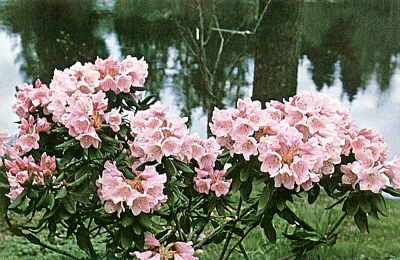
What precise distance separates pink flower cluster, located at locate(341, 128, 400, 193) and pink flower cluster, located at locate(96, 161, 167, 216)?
78 cm

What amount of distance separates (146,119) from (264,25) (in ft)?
7.90

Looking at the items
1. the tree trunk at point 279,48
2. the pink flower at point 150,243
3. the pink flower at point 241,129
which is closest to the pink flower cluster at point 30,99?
the pink flower at point 150,243

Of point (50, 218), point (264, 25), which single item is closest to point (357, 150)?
point (50, 218)

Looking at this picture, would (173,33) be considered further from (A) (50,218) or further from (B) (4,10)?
(A) (50,218)

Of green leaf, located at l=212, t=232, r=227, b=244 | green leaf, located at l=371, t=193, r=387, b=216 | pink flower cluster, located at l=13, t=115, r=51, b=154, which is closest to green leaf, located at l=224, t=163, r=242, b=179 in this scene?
green leaf, located at l=212, t=232, r=227, b=244

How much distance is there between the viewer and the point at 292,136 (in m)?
1.56

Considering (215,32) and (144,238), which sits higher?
(215,32)

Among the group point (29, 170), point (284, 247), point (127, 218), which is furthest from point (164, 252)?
point (284, 247)

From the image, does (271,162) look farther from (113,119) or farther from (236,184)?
(113,119)

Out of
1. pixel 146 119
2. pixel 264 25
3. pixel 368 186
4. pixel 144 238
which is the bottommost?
pixel 144 238

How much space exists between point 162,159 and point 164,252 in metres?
0.36

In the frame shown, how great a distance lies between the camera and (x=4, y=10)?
180 inches

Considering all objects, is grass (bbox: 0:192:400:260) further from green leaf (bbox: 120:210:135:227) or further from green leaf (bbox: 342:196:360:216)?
green leaf (bbox: 120:210:135:227)

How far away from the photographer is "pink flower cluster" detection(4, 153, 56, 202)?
168 cm
